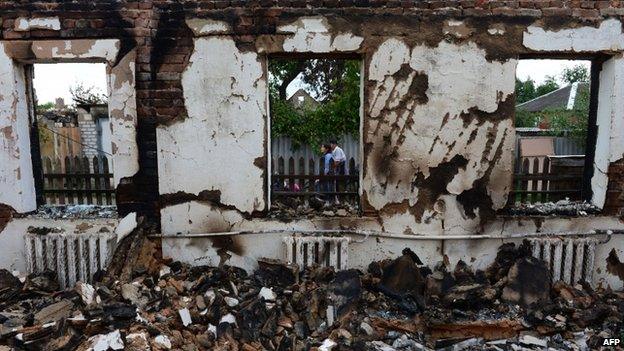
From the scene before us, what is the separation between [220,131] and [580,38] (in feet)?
11.2

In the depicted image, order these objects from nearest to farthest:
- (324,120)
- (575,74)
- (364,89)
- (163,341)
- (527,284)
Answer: (163,341) < (527,284) < (364,89) < (324,120) < (575,74)

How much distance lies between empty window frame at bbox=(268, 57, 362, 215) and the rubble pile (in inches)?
33.9

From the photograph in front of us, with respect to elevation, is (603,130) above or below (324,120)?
below

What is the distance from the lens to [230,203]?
156 inches

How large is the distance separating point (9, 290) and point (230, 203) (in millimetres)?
2155

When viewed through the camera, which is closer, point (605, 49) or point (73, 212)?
point (605, 49)

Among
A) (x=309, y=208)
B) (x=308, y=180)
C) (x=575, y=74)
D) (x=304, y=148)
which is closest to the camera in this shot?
(x=309, y=208)

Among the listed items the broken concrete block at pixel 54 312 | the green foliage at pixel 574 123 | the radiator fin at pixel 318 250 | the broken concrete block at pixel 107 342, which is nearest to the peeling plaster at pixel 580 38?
the radiator fin at pixel 318 250

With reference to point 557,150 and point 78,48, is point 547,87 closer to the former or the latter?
point 557,150

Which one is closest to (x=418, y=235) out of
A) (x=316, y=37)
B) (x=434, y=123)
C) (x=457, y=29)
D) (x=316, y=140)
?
(x=434, y=123)

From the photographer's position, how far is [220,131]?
153 inches

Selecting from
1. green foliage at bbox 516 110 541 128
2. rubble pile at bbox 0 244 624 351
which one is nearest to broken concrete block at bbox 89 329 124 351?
rubble pile at bbox 0 244 624 351

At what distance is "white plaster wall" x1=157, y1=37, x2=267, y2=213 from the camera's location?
12.5 feet

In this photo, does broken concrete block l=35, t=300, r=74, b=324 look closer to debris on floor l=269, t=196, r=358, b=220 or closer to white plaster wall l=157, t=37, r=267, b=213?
white plaster wall l=157, t=37, r=267, b=213
